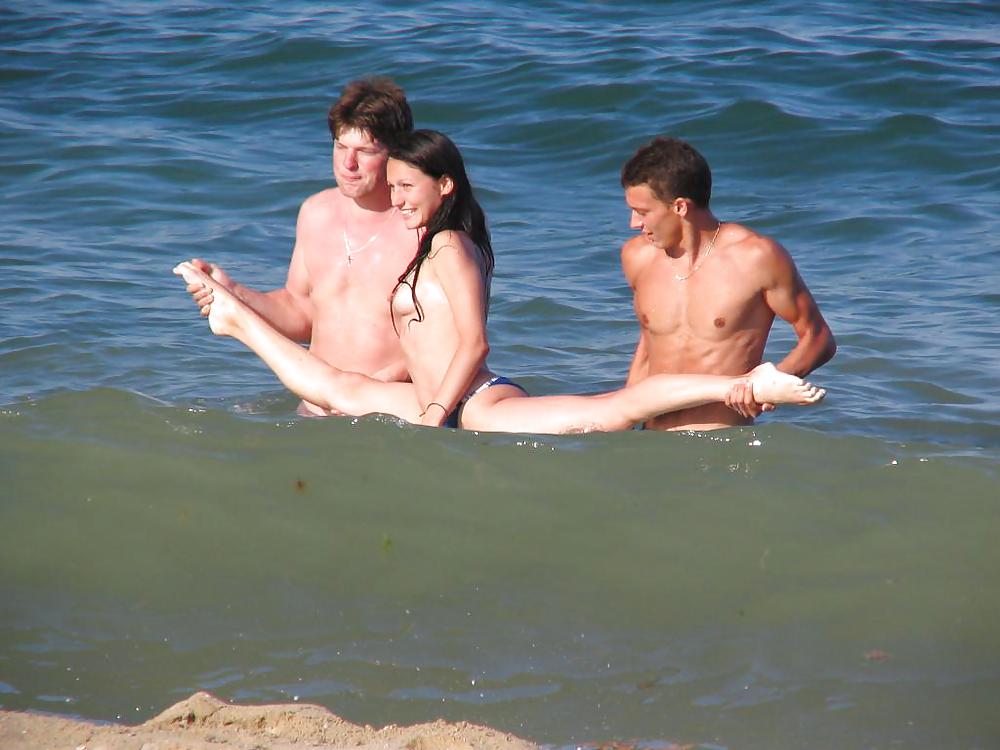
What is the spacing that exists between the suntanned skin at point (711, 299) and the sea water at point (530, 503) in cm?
27

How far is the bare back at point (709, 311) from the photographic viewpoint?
5254 millimetres

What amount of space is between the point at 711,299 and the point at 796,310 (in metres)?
0.33

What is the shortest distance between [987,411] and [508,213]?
15.1 feet

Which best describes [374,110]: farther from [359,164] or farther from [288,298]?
[288,298]

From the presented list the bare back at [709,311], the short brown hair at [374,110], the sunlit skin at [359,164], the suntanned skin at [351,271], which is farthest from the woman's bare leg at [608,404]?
the short brown hair at [374,110]

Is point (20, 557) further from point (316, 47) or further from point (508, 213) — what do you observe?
point (316, 47)

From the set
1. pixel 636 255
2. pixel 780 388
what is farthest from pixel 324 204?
pixel 780 388

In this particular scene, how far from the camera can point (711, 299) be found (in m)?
5.31

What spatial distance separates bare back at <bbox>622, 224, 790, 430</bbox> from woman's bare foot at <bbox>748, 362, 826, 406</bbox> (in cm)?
45

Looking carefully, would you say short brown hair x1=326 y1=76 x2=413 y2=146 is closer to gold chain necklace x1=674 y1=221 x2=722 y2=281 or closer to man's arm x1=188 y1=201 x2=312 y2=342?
man's arm x1=188 y1=201 x2=312 y2=342

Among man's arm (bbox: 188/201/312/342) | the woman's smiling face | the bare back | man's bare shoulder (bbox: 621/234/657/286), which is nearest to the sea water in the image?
the bare back

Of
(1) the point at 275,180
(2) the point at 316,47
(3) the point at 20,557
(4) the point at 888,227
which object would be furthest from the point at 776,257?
(2) the point at 316,47

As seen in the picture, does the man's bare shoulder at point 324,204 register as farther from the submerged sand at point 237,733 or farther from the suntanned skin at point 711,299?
the submerged sand at point 237,733

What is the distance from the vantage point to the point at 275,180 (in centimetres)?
1075
